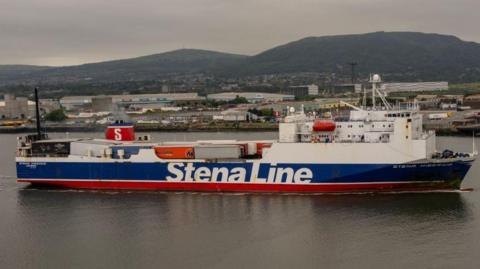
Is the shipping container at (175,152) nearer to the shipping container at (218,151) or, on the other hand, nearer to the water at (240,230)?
the shipping container at (218,151)

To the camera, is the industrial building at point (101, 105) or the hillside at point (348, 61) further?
the hillside at point (348, 61)

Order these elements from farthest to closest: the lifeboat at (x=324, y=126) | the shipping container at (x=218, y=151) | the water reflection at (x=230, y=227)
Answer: the shipping container at (x=218, y=151) < the lifeboat at (x=324, y=126) < the water reflection at (x=230, y=227)

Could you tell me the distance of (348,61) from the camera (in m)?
148

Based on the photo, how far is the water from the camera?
11344mm

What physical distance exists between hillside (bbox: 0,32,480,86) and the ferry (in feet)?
365

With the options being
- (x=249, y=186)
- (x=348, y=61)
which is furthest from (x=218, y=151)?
(x=348, y=61)

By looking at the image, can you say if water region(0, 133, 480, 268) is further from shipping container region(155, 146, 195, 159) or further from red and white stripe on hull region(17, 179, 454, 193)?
shipping container region(155, 146, 195, 159)

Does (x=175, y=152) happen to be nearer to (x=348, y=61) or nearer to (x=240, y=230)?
(x=240, y=230)

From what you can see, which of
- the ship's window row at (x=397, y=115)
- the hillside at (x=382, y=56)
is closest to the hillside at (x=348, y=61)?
the hillside at (x=382, y=56)

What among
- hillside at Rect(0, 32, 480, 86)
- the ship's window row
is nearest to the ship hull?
the ship's window row

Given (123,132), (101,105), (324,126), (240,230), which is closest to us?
(240,230)

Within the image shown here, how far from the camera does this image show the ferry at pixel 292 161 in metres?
15.5

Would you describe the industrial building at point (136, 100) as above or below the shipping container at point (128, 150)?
above

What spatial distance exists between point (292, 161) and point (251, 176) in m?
1.23
